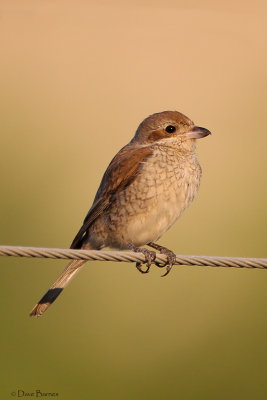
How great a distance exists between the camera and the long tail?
15.8 feet

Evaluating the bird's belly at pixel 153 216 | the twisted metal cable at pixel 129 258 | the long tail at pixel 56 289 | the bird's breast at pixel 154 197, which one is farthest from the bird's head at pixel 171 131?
the twisted metal cable at pixel 129 258

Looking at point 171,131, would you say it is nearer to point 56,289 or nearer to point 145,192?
point 145,192

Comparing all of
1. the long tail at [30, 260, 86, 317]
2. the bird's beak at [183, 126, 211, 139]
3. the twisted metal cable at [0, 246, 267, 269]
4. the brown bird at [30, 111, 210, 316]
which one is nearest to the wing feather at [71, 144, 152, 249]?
the brown bird at [30, 111, 210, 316]

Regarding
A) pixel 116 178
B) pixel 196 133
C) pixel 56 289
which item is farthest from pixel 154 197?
pixel 56 289

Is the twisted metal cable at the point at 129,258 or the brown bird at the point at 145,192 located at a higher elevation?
the brown bird at the point at 145,192

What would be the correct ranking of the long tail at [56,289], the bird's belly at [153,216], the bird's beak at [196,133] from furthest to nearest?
the bird's beak at [196,133] < the long tail at [56,289] < the bird's belly at [153,216]

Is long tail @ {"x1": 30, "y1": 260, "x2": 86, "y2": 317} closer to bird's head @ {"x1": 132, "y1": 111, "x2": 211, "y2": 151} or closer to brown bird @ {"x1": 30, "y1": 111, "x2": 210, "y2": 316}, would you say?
brown bird @ {"x1": 30, "y1": 111, "x2": 210, "y2": 316}

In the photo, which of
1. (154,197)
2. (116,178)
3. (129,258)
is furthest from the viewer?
(116,178)

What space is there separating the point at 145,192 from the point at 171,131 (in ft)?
1.89

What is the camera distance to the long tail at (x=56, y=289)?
480 centimetres

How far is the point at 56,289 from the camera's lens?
4.92 m

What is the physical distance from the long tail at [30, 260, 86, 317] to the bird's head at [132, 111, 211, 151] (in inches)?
34.7

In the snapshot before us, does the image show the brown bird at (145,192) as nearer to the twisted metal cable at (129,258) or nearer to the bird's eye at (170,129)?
the bird's eye at (170,129)

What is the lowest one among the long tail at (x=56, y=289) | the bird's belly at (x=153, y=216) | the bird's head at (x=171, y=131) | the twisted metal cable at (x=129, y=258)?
the long tail at (x=56, y=289)
